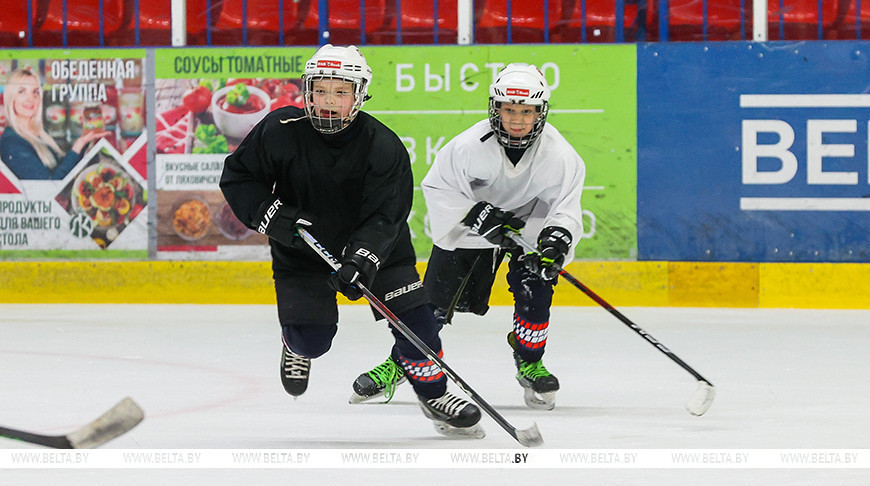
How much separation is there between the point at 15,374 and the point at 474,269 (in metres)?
1.68

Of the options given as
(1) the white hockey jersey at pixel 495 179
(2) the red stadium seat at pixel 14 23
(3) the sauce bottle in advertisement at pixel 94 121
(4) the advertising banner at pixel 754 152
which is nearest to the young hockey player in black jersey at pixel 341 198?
(1) the white hockey jersey at pixel 495 179

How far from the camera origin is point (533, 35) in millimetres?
7941

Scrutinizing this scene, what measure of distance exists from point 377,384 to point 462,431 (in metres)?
0.69

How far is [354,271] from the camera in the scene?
3697mm

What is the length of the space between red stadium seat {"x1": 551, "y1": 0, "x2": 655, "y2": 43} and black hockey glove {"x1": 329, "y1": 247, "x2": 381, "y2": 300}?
4410 millimetres

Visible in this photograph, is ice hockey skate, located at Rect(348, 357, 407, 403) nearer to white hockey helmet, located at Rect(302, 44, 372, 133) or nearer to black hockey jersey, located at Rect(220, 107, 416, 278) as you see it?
black hockey jersey, located at Rect(220, 107, 416, 278)

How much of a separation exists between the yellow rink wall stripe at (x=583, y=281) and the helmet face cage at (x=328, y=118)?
3852mm

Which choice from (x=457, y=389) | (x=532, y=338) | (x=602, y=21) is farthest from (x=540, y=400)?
(x=602, y=21)

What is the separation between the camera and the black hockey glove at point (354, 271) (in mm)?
3695

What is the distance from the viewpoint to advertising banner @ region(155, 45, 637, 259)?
25.4 ft

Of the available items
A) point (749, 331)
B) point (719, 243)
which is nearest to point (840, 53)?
point (719, 243)

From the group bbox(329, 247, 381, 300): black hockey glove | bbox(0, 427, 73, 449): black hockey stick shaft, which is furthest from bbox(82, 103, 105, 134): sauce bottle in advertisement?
bbox(0, 427, 73, 449): black hockey stick shaft

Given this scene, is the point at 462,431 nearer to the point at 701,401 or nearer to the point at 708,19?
the point at 701,401

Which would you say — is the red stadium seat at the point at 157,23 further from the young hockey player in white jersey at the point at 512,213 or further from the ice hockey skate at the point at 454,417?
the ice hockey skate at the point at 454,417
